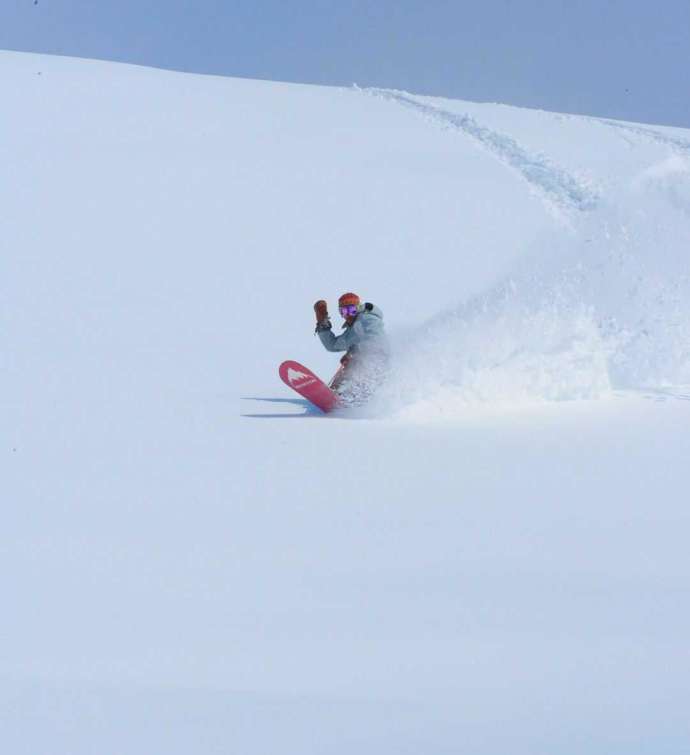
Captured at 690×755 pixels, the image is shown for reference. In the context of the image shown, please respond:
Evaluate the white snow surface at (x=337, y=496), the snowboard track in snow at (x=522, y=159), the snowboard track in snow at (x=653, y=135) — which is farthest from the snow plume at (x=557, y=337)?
the snowboard track in snow at (x=653, y=135)

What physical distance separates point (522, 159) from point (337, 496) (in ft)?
63.2

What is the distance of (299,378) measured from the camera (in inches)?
293

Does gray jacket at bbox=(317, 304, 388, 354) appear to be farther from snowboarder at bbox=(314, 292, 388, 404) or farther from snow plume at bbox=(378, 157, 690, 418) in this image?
snow plume at bbox=(378, 157, 690, 418)

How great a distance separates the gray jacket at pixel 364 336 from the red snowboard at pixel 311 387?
0.84 ft

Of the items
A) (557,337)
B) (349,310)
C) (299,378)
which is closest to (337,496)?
(299,378)

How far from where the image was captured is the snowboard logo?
735 centimetres

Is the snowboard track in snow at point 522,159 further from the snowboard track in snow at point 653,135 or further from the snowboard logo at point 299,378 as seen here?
the snowboard logo at point 299,378

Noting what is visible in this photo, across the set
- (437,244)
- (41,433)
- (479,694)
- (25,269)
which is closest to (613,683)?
(479,694)

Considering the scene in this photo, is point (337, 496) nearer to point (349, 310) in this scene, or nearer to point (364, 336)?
point (364, 336)

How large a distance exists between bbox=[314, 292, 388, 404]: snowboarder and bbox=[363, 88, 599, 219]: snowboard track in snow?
1127cm

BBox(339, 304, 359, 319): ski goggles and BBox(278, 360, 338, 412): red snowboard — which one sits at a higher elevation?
BBox(339, 304, 359, 319): ski goggles

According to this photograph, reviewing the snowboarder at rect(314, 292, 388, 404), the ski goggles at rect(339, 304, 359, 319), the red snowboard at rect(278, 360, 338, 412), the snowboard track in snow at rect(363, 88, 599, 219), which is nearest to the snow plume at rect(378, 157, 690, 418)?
the snowboarder at rect(314, 292, 388, 404)

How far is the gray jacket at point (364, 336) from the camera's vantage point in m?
7.40

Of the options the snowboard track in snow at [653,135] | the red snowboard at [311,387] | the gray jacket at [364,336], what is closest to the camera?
the red snowboard at [311,387]
